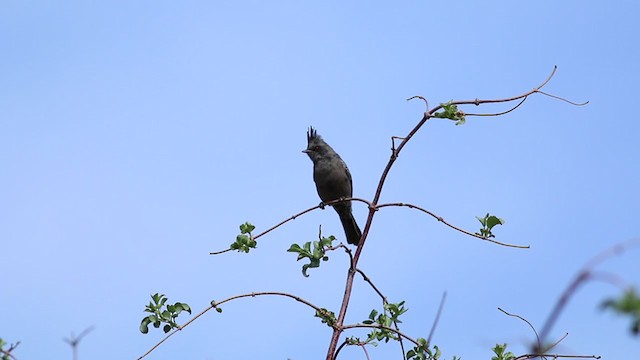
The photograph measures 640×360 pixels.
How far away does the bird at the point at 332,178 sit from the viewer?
406 inches

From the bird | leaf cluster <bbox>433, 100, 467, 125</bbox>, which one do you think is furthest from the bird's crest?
leaf cluster <bbox>433, 100, 467, 125</bbox>

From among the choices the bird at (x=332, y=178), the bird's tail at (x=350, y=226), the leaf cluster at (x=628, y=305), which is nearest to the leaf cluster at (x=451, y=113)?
the leaf cluster at (x=628, y=305)

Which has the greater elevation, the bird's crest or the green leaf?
the bird's crest

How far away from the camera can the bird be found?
10320 mm

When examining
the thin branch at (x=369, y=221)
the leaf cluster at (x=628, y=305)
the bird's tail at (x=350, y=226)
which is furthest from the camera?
the bird's tail at (x=350, y=226)

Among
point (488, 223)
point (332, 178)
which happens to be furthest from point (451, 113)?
point (332, 178)

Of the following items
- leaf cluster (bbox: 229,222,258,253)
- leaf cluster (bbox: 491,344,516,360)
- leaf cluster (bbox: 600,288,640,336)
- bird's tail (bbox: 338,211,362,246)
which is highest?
bird's tail (bbox: 338,211,362,246)

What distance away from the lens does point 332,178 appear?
1030 cm

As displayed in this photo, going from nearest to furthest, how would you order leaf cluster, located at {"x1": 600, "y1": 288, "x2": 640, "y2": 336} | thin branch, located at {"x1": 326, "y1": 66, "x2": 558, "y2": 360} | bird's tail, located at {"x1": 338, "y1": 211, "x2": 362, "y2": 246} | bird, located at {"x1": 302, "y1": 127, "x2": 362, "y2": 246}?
1. leaf cluster, located at {"x1": 600, "y1": 288, "x2": 640, "y2": 336}
2. thin branch, located at {"x1": 326, "y1": 66, "x2": 558, "y2": 360}
3. bird, located at {"x1": 302, "y1": 127, "x2": 362, "y2": 246}
4. bird's tail, located at {"x1": 338, "y1": 211, "x2": 362, "y2": 246}

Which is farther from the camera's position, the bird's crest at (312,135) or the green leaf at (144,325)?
the bird's crest at (312,135)

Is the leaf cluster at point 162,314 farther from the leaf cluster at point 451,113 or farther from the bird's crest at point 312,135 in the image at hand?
the bird's crest at point 312,135

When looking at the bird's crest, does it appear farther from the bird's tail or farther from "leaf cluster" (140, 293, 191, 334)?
"leaf cluster" (140, 293, 191, 334)

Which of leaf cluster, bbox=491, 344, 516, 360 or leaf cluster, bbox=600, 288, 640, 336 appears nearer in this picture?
leaf cluster, bbox=600, 288, 640, 336

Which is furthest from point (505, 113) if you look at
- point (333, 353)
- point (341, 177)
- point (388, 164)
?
point (341, 177)
